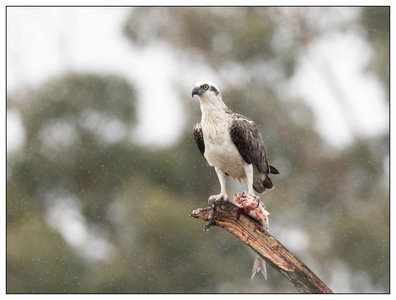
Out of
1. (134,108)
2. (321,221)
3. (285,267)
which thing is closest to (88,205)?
(134,108)

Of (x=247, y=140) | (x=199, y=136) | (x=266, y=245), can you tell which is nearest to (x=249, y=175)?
(x=247, y=140)

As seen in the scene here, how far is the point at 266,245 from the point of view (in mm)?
6055

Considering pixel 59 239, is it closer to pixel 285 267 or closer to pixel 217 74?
pixel 217 74

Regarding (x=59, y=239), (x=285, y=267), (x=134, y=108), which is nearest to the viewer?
(x=285, y=267)

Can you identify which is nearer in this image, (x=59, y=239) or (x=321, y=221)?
(x=59, y=239)

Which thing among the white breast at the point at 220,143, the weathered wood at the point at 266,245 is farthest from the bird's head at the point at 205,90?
the weathered wood at the point at 266,245

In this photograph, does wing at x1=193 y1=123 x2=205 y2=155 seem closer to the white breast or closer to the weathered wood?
the white breast

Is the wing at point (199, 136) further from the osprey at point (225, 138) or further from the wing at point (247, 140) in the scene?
the wing at point (247, 140)

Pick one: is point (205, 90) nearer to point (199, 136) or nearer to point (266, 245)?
point (199, 136)

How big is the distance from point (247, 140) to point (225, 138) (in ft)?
0.69

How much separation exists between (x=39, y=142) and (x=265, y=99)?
659 centimetres

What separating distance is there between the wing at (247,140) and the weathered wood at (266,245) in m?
0.52

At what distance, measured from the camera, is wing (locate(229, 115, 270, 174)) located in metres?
6.27

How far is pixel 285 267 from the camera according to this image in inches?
234
